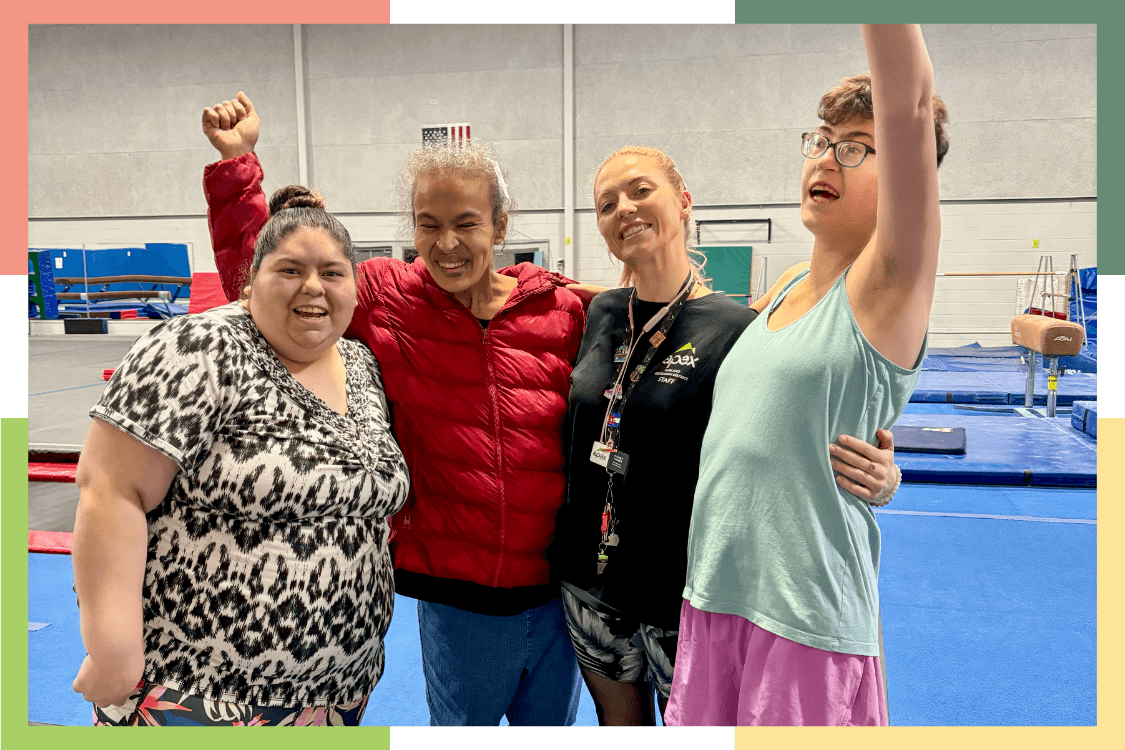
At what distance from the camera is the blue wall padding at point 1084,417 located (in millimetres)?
6191

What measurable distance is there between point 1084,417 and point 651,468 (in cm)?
654

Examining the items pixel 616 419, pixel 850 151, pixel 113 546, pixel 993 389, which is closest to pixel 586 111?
pixel 993 389

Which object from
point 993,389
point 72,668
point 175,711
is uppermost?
point 993,389

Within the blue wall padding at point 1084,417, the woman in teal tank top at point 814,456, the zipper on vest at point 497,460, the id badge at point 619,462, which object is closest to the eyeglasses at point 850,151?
the woman in teal tank top at point 814,456

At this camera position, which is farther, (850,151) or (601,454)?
(601,454)

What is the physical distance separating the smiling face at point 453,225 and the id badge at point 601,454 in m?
0.47

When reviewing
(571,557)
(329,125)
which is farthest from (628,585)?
(329,125)

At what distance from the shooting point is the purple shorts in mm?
1264

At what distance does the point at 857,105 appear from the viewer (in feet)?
4.06

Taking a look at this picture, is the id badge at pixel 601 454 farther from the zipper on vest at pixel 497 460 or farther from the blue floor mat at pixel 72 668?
the blue floor mat at pixel 72 668

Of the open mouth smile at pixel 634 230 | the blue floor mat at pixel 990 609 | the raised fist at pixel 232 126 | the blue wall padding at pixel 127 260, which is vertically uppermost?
the blue wall padding at pixel 127 260

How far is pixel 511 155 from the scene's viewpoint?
11.7 meters

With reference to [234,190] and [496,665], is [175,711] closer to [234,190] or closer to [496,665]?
[496,665]

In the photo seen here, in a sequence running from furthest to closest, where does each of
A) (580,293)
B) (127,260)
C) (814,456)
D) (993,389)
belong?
(127,260) < (993,389) < (580,293) < (814,456)
